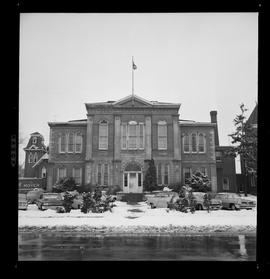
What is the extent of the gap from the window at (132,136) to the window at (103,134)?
1.08m

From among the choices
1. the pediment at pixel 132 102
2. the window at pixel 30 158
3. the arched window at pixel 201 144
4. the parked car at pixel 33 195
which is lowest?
the parked car at pixel 33 195

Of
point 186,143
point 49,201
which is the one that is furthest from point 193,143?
point 49,201

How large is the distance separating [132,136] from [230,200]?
4956 millimetres

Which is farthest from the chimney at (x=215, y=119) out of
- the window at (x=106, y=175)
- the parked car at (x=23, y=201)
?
the parked car at (x=23, y=201)

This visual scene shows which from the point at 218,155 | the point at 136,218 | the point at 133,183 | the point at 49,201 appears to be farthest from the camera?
the point at 133,183

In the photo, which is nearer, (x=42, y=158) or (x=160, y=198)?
(x=160, y=198)

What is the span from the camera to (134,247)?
7730 mm

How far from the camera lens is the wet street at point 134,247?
6.70 m

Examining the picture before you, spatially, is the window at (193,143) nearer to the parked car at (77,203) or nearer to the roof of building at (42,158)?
the parked car at (77,203)

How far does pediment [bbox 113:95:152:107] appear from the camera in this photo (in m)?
11.9

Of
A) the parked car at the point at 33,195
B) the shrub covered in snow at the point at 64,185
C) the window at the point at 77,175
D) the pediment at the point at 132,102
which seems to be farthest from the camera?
the window at the point at 77,175

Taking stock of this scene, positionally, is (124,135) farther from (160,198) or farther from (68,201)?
(68,201)

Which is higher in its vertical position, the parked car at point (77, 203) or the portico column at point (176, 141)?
the portico column at point (176, 141)
